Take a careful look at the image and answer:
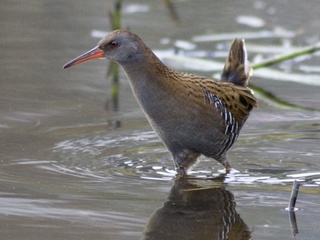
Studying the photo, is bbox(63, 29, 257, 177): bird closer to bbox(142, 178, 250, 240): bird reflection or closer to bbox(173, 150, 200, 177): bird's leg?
bbox(173, 150, 200, 177): bird's leg

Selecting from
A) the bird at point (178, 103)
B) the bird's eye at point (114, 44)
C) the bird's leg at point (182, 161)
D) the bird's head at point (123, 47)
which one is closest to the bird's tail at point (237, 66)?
the bird at point (178, 103)

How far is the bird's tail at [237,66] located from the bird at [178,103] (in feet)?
1.57

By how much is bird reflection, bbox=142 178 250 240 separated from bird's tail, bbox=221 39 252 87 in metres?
1.36

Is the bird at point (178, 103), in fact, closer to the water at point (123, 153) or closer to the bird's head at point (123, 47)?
the bird's head at point (123, 47)

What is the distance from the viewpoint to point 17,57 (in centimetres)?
1053

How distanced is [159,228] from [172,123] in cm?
148

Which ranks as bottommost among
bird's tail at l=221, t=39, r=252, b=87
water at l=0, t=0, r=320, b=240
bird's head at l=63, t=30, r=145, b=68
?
water at l=0, t=0, r=320, b=240

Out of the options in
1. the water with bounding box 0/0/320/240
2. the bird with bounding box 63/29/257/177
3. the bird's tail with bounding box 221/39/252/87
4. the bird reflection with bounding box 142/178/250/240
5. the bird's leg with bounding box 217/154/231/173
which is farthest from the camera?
the bird's tail with bounding box 221/39/252/87

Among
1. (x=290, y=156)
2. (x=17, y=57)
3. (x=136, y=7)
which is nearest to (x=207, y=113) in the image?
(x=290, y=156)

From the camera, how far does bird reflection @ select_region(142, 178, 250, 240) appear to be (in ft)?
18.1

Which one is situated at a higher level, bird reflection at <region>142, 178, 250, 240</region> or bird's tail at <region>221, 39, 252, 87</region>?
bird's tail at <region>221, 39, 252, 87</region>

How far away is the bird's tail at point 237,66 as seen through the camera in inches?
312

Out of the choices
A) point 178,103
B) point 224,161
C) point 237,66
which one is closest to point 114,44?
point 178,103

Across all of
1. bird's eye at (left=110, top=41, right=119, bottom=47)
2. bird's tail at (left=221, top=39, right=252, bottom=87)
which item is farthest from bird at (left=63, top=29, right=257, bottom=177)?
bird's tail at (left=221, top=39, right=252, bottom=87)
